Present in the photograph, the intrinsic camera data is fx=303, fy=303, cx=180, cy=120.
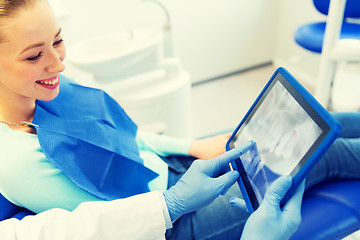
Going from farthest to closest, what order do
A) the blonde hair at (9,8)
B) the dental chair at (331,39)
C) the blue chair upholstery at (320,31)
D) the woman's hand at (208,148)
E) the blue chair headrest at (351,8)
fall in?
1. the blue chair headrest at (351,8)
2. the blue chair upholstery at (320,31)
3. the dental chair at (331,39)
4. the woman's hand at (208,148)
5. the blonde hair at (9,8)

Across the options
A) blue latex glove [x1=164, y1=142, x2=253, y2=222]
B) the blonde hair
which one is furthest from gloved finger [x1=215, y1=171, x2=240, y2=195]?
the blonde hair

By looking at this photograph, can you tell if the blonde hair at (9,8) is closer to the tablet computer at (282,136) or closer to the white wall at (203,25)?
the tablet computer at (282,136)

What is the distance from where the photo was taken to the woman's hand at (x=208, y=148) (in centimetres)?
109

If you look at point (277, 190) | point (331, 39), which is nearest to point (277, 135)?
point (277, 190)

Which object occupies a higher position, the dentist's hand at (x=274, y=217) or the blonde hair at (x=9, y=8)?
the blonde hair at (x=9, y=8)

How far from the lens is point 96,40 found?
1.81m

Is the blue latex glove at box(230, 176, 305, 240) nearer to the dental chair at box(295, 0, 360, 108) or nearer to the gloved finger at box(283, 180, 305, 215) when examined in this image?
the gloved finger at box(283, 180, 305, 215)

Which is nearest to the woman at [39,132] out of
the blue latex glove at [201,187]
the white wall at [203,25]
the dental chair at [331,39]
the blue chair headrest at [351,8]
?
the blue latex glove at [201,187]

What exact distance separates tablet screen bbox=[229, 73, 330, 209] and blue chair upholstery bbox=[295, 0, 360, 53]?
1.29 metres

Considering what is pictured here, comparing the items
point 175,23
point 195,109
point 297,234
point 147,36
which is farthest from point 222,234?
point 175,23

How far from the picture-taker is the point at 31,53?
70cm

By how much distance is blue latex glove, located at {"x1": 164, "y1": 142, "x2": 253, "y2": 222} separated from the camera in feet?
2.38

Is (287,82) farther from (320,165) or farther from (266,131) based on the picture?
(320,165)

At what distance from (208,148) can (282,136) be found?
1.55ft
